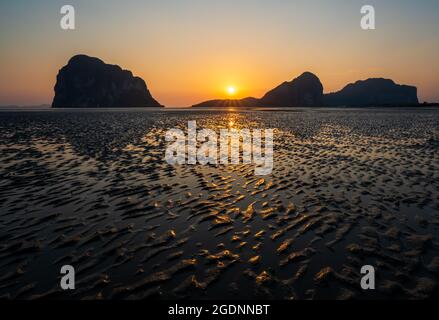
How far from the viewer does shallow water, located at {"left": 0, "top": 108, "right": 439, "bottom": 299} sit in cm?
857

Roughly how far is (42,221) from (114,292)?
279 inches

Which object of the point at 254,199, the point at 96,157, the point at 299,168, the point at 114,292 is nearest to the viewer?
the point at 114,292

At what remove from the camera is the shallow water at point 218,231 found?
8.57 metres

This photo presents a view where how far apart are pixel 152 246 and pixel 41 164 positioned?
1900cm

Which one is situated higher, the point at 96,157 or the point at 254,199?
the point at 96,157

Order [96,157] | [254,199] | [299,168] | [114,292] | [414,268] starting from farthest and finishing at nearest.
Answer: [96,157]
[299,168]
[254,199]
[414,268]
[114,292]

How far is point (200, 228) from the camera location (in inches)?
492

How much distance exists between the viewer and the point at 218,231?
12.2 metres

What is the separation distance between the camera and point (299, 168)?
2339cm

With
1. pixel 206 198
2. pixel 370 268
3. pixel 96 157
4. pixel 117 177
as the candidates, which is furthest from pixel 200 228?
pixel 96 157
